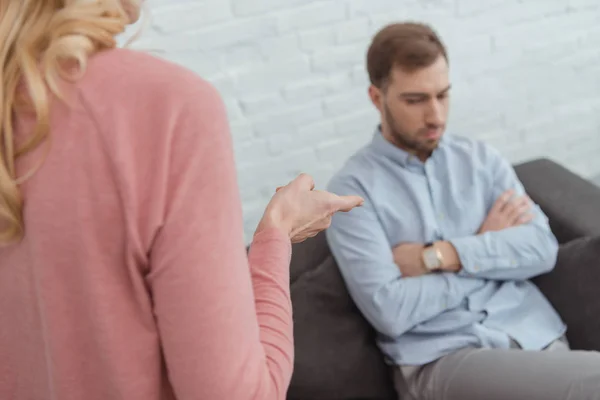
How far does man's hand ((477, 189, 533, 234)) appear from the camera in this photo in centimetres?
152

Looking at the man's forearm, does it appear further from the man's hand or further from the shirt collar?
the shirt collar

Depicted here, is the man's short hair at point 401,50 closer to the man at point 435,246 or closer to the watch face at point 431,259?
the man at point 435,246

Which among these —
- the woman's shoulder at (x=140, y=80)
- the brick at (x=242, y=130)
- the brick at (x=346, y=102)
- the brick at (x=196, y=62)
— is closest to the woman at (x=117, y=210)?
the woman's shoulder at (x=140, y=80)

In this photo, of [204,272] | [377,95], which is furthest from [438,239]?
[204,272]

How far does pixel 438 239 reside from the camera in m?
1.51

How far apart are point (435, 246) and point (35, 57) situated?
1105 mm

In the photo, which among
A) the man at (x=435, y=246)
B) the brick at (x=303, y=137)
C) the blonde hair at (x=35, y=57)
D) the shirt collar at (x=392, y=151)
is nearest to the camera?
the blonde hair at (x=35, y=57)

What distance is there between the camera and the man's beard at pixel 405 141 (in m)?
1.51

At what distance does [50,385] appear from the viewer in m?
0.63

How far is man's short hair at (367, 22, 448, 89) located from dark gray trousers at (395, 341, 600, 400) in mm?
666

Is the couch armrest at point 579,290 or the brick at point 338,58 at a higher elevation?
the brick at point 338,58

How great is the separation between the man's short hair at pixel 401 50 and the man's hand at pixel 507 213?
15.2 inches

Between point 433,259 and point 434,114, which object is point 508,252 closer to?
point 433,259

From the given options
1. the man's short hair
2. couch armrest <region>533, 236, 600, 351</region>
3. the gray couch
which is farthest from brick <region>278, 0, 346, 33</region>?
couch armrest <region>533, 236, 600, 351</region>
